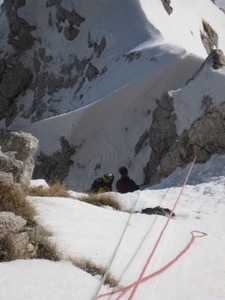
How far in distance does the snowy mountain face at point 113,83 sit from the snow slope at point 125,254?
6.46 metres

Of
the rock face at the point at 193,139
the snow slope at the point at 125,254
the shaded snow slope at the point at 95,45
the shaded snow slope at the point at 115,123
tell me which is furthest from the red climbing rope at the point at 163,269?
the shaded snow slope at the point at 95,45

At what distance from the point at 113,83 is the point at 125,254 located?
60.7 feet

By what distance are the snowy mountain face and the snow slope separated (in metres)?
6.46

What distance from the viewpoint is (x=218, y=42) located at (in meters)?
38.7

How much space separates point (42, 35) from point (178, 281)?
109ft

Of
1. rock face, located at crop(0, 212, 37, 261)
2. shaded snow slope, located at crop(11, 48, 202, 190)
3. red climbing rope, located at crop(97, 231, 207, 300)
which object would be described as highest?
rock face, located at crop(0, 212, 37, 261)

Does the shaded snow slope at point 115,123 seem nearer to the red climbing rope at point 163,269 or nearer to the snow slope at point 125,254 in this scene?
the snow slope at point 125,254

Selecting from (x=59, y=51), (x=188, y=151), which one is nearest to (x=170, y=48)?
(x=188, y=151)

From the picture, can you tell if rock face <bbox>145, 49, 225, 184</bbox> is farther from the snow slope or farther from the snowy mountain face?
the snow slope

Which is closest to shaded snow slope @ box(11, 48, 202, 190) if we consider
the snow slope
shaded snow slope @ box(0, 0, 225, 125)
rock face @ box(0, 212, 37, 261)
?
shaded snow slope @ box(0, 0, 225, 125)

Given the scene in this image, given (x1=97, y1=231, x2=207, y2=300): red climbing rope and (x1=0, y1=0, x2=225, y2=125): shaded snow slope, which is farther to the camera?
(x1=0, y1=0, x2=225, y2=125): shaded snow slope

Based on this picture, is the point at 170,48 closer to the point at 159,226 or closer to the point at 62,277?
the point at 159,226

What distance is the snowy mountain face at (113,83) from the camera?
17.5m

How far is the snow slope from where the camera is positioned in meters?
4.45
